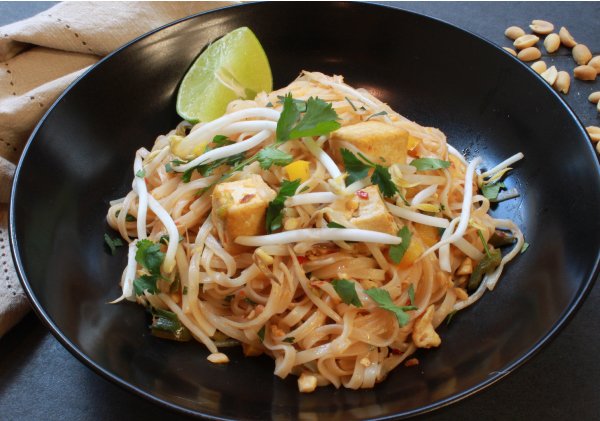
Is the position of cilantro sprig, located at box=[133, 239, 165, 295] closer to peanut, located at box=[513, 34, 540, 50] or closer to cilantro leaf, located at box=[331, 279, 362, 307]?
cilantro leaf, located at box=[331, 279, 362, 307]

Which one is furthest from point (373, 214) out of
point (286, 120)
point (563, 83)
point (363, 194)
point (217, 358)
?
point (563, 83)

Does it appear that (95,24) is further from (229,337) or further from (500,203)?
(500,203)

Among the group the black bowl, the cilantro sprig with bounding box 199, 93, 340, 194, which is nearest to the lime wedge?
the black bowl

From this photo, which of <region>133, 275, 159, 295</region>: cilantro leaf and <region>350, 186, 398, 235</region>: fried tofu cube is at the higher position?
<region>350, 186, 398, 235</region>: fried tofu cube

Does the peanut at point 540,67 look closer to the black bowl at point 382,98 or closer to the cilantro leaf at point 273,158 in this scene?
the black bowl at point 382,98

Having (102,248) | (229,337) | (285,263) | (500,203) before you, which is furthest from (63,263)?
(500,203)

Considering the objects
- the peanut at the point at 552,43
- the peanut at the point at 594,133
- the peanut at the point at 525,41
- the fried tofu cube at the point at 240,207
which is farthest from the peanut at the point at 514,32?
the fried tofu cube at the point at 240,207

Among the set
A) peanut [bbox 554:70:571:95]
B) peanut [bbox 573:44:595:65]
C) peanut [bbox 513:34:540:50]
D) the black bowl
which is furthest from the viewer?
peanut [bbox 513:34:540:50]
